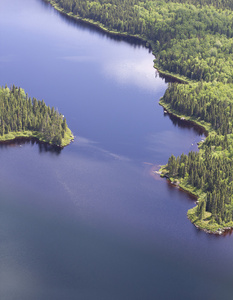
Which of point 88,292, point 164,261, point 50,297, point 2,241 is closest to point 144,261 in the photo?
point 164,261

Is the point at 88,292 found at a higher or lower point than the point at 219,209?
lower

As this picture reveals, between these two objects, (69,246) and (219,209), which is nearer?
(69,246)

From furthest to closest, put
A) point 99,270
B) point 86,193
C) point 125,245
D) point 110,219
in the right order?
point 86,193 < point 110,219 < point 125,245 < point 99,270

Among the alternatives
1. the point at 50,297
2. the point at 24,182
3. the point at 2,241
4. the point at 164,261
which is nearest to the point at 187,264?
the point at 164,261

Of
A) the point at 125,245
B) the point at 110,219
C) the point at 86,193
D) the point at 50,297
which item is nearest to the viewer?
the point at 50,297

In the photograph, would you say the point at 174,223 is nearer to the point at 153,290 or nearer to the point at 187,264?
the point at 187,264

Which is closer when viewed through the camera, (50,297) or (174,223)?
(50,297)

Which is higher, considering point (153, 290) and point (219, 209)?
point (219, 209)

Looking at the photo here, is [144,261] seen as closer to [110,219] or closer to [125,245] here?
[125,245]

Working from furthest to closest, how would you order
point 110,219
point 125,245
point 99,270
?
point 110,219 < point 125,245 < point 99,270
